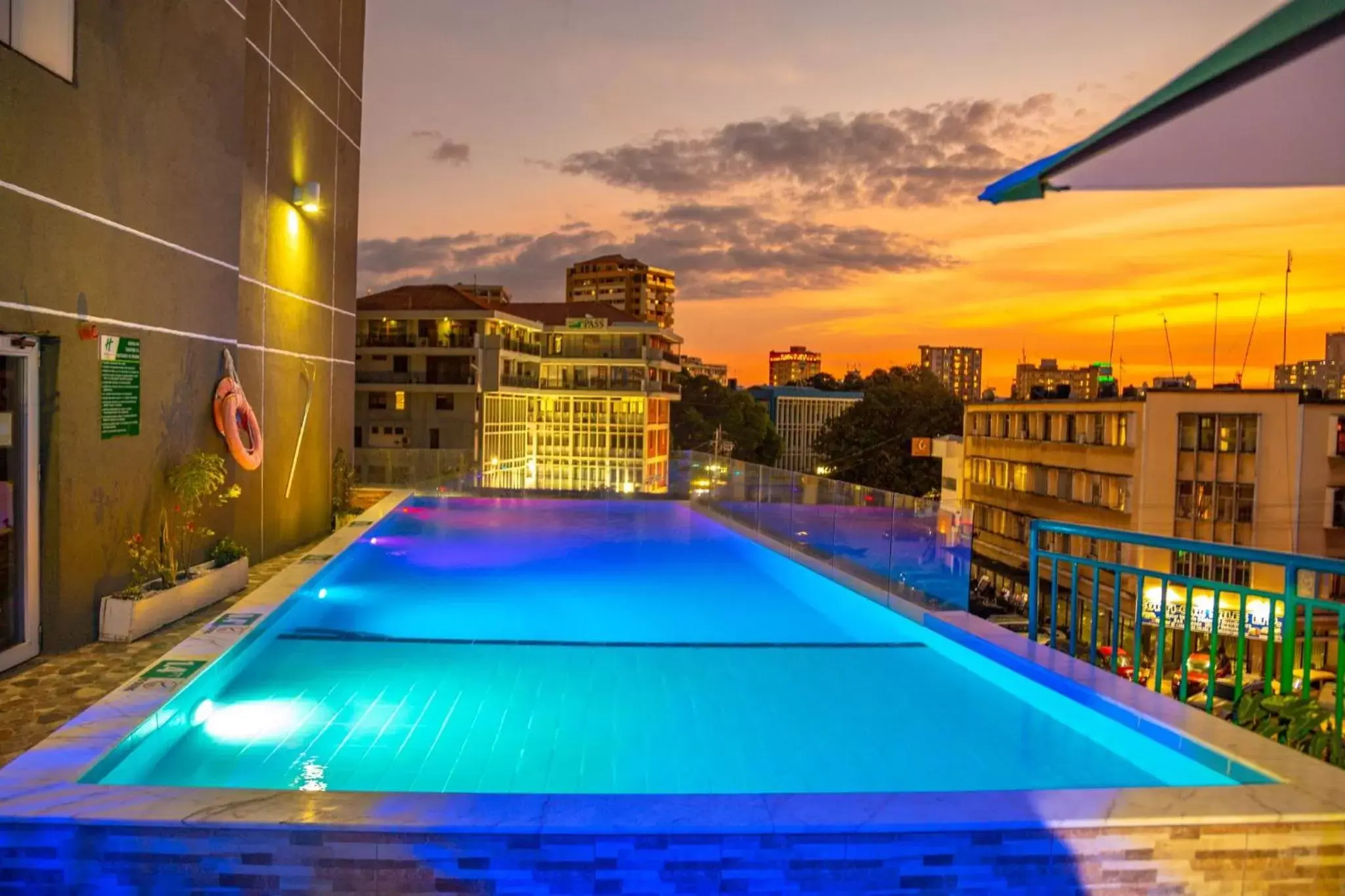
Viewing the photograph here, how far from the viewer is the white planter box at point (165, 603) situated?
222 inches

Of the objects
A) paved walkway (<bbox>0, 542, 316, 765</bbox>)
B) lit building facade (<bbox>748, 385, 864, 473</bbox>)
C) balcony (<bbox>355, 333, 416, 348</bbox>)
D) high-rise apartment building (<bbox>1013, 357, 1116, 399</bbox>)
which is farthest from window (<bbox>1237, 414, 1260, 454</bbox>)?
lit building facade (<bbox>748, 385, 864, 473</bbox>)

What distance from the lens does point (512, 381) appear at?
4172 cm

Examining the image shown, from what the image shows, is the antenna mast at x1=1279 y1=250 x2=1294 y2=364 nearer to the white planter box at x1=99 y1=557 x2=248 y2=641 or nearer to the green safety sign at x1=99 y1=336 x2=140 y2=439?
the white planter box at x1=99 y1=557 x2=248 y2=641

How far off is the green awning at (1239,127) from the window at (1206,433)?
96.2 ft

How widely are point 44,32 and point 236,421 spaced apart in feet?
11.4

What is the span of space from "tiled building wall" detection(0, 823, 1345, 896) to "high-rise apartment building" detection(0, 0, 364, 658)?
2.94m

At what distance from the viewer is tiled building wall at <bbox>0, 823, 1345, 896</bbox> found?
8.71 ft

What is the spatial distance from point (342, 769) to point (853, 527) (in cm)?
493

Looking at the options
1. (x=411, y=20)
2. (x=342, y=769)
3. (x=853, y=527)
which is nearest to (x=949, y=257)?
(x=411, y=20)

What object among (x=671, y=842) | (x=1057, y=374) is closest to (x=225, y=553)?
(x=671, y=842)

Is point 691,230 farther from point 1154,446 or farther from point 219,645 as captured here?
point 219,645

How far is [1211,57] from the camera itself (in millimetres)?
1960

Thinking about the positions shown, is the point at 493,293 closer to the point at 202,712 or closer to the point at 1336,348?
the point at 1336,348

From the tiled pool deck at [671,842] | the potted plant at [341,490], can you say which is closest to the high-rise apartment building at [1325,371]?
the potted plant at [341,490]
